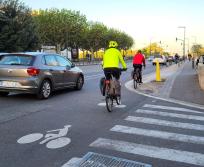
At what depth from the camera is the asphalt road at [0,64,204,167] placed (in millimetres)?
5582

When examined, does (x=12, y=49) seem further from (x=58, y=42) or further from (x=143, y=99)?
(x=143, y=99)

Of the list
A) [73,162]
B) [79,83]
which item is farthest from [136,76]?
[73,162]

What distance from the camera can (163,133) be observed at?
284 inches

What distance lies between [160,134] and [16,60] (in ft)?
21.0

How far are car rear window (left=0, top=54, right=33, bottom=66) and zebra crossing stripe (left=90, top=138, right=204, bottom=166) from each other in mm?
6014

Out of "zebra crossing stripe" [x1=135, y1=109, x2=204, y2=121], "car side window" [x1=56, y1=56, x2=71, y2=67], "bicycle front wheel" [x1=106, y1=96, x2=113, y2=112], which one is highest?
"car side window" [x1=56, y1=56, x2=71, y2=67]

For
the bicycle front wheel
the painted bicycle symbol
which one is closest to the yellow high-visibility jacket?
the bicycle front wheel

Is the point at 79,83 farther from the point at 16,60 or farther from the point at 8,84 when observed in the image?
the point at 8,84

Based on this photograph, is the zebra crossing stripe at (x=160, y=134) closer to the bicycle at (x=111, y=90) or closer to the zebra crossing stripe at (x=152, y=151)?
the zebra crossing stripe at (x=152, y=151)

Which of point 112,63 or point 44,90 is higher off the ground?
point 112,63

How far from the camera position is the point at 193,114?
31.0 feet

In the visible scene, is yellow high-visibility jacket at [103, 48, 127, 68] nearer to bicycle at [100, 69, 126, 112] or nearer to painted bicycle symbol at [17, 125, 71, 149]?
bicycle at [100, 69, 126, 112]

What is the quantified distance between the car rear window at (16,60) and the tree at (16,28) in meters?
28.9

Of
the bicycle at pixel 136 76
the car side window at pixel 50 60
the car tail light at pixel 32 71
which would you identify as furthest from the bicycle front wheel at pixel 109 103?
the bicycle at pixel 136 76
